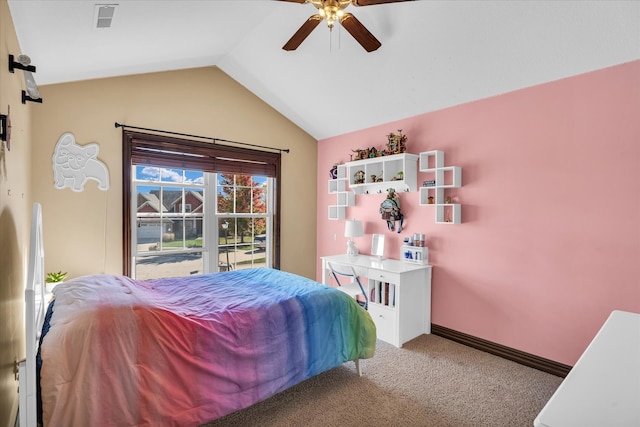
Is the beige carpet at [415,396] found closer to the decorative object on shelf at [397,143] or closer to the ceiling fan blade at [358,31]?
the decorative object on shelf at [397,143]

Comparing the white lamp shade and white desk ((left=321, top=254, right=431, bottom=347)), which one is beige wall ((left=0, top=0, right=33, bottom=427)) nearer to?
white desk ((left=321, top=254, right=431, bottom=347))

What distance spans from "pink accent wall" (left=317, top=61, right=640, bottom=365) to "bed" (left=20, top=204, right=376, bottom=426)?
4.56 ft

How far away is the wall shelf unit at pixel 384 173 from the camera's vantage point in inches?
136

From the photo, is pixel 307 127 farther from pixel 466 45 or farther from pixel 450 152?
pixel 466 45

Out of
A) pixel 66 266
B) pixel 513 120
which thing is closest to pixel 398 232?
pixel 513 120

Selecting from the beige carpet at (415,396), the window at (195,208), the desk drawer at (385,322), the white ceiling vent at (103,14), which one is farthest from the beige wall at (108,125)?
the desk drawer at (385,322)

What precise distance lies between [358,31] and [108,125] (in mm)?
2671

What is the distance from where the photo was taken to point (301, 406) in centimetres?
216

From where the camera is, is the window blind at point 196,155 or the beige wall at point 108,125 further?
the window blind at point 196,155

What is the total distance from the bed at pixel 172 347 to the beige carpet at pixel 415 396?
Result: 0.73 feet

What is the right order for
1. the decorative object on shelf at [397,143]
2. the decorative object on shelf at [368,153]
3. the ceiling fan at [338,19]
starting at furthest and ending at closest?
the decorative object on shelf at [368,153]
the decorative object on shelf at [397,143]
the ceiling fan at [338,19]

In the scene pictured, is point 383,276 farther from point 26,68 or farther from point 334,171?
point 26,68

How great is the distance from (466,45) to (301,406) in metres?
2.97

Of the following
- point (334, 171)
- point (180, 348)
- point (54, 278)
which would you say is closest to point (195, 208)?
point (54, 278)
